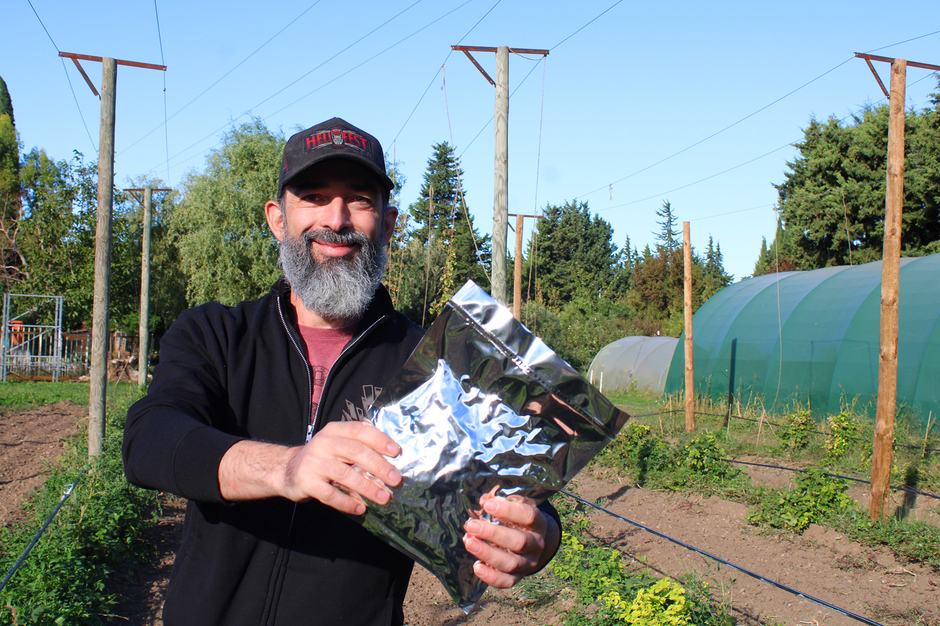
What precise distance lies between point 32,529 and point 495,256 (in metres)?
5.95

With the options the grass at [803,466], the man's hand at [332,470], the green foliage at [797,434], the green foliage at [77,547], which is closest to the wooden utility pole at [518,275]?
the grass at [803,466]

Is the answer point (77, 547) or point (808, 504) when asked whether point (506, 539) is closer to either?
point (77, 547)

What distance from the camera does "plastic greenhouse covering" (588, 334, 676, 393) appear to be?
24.1 m

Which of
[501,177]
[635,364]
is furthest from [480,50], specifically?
[635,364]

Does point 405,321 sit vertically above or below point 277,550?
above

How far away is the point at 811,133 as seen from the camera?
96.3ft

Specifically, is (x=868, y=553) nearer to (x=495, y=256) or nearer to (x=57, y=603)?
(x=495, y=256)

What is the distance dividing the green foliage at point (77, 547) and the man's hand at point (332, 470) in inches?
151

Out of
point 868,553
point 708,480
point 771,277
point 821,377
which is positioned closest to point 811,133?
point 771,277

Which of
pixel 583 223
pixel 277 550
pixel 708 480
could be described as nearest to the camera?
pixel 277 550

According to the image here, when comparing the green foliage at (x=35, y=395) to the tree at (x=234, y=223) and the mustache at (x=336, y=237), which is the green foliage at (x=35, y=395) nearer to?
the tree at (x=234, y=223)

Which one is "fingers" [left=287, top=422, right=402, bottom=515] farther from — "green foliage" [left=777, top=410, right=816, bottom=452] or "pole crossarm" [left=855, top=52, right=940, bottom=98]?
"green foliage" [left=777, top=410, right=816, bottom=452]

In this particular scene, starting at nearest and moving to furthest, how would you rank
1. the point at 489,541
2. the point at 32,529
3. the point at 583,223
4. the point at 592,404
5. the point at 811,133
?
1. the point at 592,404
2. the point at 489,541
3. the point at 32,529
4. the point at 811,133
5. the point at 583,223

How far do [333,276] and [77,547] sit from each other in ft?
16.2
